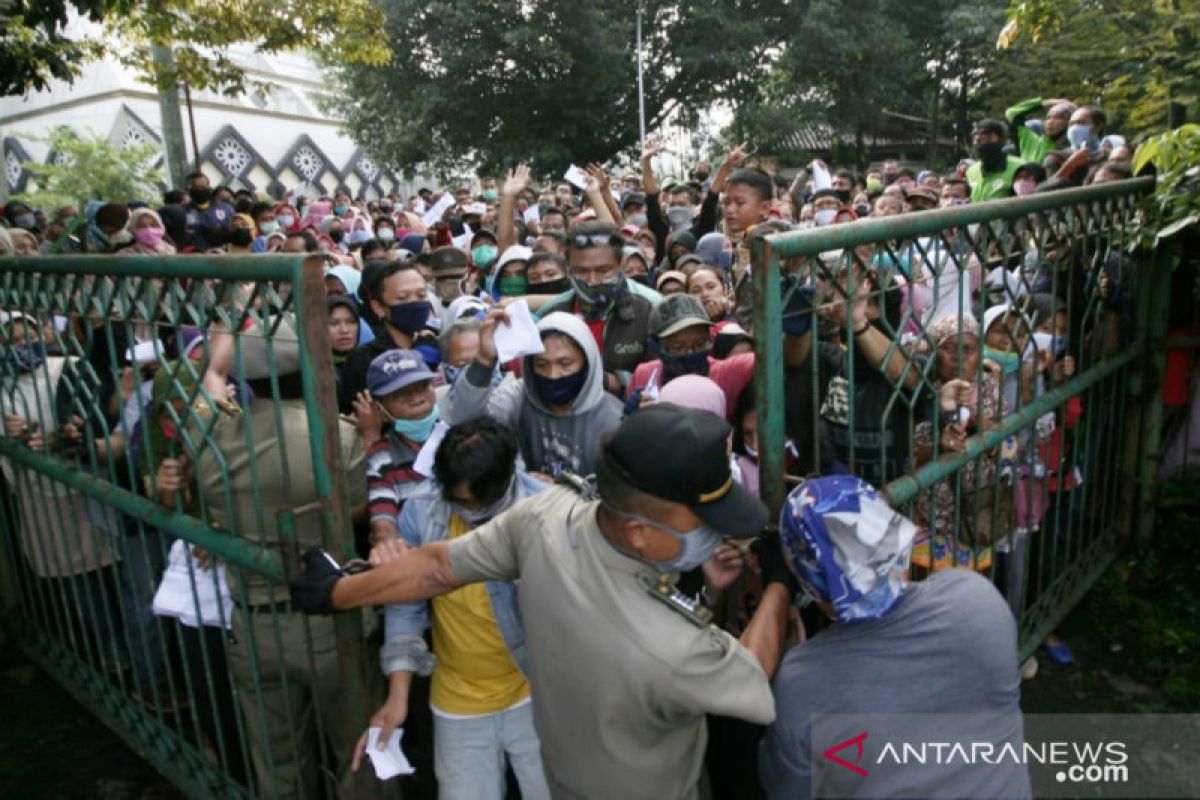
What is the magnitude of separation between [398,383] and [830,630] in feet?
5.59

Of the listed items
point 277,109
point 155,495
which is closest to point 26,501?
point 155,495

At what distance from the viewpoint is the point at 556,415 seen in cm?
302

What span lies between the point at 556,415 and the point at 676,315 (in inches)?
31.5

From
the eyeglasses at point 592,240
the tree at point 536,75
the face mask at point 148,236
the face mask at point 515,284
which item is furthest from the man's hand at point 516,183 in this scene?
the tree at point 536,75

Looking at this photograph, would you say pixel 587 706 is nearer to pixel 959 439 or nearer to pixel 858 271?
pixel 858 271

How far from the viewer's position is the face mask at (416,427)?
9.99 feet

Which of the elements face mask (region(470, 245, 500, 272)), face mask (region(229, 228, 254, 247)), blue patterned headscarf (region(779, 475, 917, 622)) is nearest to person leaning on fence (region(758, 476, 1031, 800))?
blue patterned headscarf (region(779, 475, 917, 622))

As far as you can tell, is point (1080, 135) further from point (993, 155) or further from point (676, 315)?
point (676, 315)

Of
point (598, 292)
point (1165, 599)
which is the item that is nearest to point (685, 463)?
point (598, 292)

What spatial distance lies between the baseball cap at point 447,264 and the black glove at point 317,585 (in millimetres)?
3796

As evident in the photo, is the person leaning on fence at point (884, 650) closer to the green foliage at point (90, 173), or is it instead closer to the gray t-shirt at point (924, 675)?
the gray t-shirt at point (924, 675)

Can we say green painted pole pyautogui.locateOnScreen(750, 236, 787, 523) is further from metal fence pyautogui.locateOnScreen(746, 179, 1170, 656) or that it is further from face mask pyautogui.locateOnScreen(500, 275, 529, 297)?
face mask pyautogui.locateOnScreen(500, 275, 529, 297)

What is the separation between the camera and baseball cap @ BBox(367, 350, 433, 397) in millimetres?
3010

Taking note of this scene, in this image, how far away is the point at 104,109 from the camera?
93.2 ft
